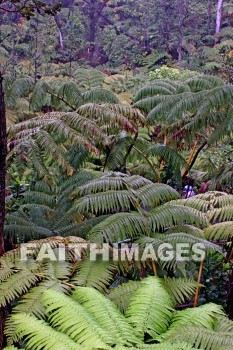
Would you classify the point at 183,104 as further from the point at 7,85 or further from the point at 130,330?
the point at 130,330

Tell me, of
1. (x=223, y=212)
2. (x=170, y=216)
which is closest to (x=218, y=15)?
(x=223, y=212)

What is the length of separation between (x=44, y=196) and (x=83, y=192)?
0.62m

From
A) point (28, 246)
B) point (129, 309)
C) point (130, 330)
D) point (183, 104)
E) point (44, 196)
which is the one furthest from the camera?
point (183, 104)

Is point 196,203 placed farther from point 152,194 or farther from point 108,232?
point 108,232

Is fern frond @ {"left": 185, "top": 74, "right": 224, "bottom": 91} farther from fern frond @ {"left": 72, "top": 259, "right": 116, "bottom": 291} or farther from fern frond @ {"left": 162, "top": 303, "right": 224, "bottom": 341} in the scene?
fern frond @ {"left": 162, "top": 303, "right": 224, "bottom": 341}

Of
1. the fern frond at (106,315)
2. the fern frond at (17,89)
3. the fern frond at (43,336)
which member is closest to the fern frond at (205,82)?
the fern frond at (17,89)

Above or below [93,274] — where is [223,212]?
above

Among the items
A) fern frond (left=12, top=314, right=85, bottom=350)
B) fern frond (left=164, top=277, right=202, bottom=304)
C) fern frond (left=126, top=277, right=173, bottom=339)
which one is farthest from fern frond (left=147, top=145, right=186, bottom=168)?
fern frond (left=12, top=314, right=85, bottom=350)

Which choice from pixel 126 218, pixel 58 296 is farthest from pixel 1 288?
pixel 126 218

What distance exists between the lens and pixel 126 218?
73.1 inches

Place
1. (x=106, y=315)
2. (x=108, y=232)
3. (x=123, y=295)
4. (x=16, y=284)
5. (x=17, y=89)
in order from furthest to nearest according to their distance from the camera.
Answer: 1. (x=17, y=89)
2. (x=108, y=232)
3. (x=123, y=295)
4. (x=16, y=284)
5. (x=106, y=315)

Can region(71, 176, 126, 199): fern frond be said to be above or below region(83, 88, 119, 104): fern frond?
below

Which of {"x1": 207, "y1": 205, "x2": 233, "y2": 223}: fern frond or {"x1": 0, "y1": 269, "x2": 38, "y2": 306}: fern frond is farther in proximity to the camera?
{"x1": 207, "y1": 205, "x2": 233, "y2": 223}: fern frond

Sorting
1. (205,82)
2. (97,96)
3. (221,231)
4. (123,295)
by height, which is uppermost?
(205,82)
